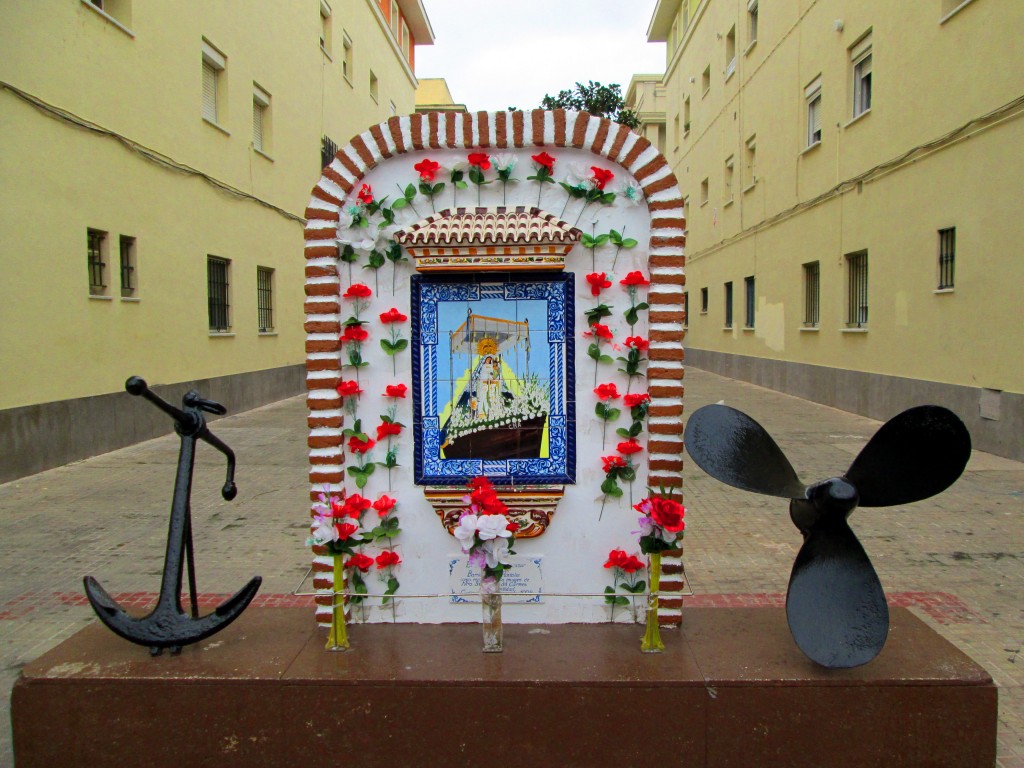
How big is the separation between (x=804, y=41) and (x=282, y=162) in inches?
407

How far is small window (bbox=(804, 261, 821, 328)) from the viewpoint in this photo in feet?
52.5

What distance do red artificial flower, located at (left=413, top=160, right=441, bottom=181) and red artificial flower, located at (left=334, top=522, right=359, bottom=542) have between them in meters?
1.61

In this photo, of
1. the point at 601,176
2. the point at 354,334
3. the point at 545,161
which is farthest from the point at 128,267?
the point at 601,176

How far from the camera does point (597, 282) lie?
3861 mm

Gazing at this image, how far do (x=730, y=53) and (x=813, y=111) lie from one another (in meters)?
6.98

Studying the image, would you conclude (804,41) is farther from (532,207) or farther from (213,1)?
(532,207)

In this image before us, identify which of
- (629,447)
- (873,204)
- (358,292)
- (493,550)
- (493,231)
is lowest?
(493,550)

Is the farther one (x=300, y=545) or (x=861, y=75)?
(x=861, y=75)

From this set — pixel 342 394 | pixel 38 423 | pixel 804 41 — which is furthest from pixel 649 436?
pixel 804 41

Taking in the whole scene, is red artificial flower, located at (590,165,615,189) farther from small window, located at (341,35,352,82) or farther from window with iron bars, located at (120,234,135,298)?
small window, located at (341,35,352,82)

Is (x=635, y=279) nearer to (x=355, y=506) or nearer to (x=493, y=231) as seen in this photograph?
(x=493, y=231)

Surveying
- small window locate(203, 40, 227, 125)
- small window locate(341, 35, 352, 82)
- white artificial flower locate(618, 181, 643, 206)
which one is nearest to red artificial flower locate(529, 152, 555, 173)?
white artificial flower locate(618, 181, 643, 206)

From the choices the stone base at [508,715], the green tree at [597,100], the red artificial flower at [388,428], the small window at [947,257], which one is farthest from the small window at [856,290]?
the green tree at [597,100]

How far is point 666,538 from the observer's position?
11.9 feet
